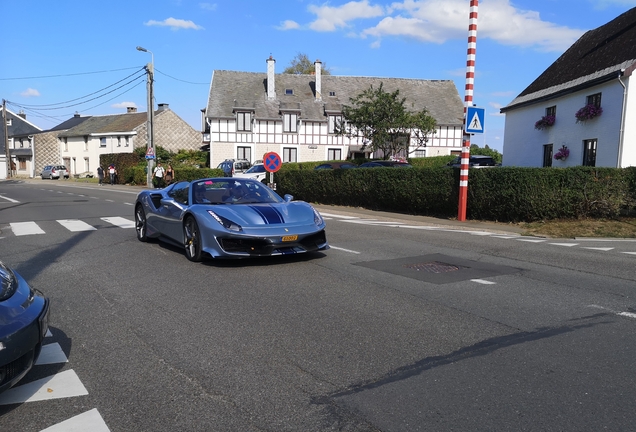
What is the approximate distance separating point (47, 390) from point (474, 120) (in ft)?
43.5

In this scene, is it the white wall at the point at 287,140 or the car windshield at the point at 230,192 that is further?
the white wall at the point at 287,140

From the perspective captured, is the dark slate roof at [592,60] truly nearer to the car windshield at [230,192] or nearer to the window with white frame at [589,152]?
the window with white frame at [589,152]

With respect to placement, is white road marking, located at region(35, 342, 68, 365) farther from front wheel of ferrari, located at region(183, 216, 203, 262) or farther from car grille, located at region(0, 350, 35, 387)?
front wheel of ferrari, located at region(183, 216, 203, 262)

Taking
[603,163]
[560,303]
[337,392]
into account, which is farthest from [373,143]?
[337,392]

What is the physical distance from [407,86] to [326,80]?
837 cm

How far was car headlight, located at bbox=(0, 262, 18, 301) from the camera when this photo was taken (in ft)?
11.3

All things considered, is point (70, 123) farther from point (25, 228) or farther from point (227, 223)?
point (227, 223)

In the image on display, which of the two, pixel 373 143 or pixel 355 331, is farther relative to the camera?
pixel 373 143

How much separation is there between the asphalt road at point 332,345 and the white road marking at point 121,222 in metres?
4.67

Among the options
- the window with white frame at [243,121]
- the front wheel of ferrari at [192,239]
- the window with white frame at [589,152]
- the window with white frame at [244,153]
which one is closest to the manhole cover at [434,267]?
the front wheel of ferrari at [192,239]

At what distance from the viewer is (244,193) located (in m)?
8.84

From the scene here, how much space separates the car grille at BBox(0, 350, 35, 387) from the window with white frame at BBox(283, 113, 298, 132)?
159 ft

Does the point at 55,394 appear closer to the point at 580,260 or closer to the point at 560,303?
the point at 560,303

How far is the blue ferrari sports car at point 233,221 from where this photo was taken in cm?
751
